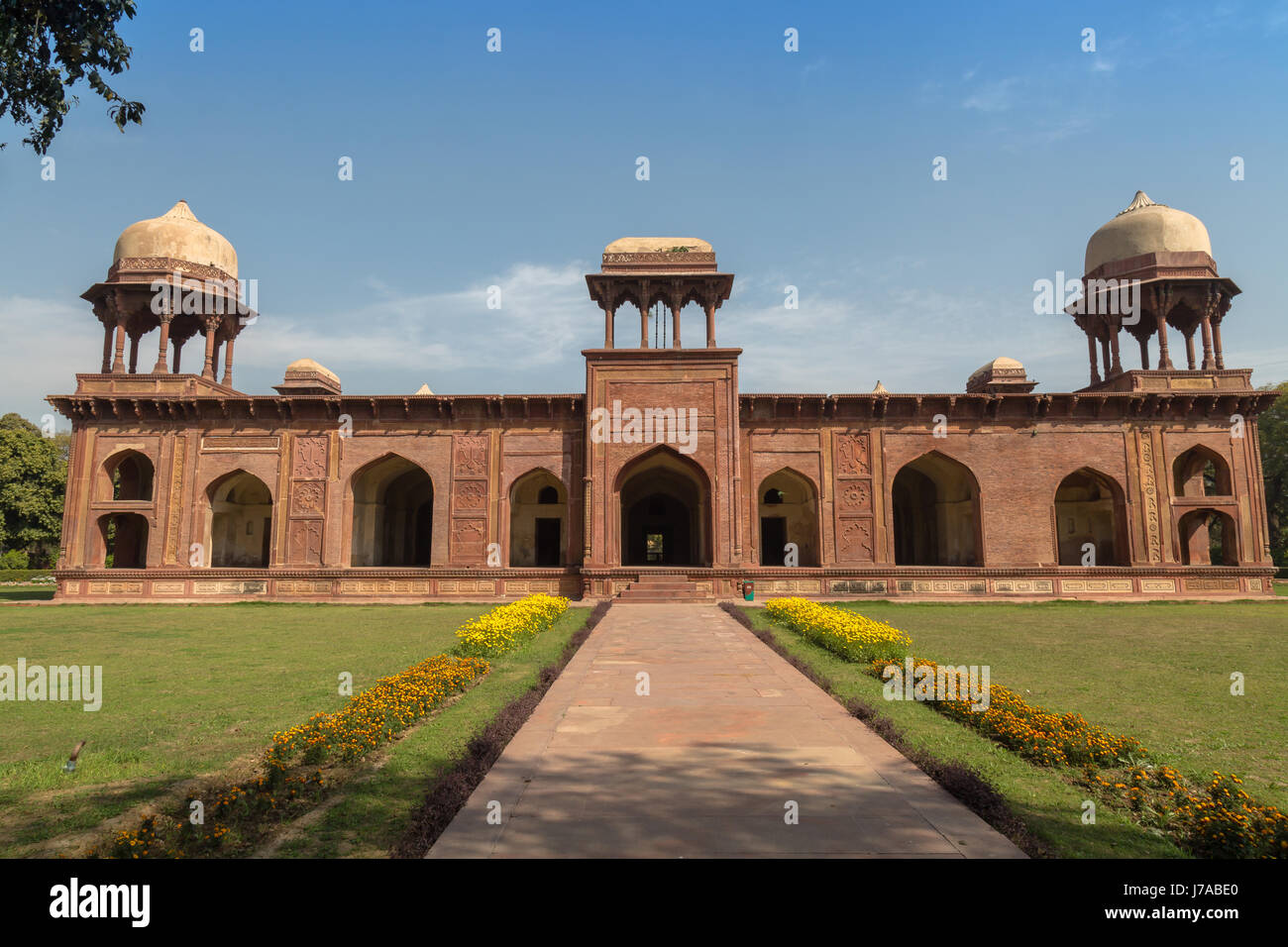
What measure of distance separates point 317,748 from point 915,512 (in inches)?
994

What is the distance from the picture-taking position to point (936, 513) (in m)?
25.4

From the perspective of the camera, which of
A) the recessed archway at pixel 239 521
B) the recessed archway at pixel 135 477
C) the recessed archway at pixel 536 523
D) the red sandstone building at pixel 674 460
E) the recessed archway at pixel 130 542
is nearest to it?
the red sandstone building at pixel 674 460

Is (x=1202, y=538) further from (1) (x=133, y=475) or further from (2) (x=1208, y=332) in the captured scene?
(1) (x=133, y=475)

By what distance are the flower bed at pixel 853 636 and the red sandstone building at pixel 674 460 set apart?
8558 mm

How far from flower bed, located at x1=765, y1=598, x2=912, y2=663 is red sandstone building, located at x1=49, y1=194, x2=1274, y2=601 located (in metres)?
8.56

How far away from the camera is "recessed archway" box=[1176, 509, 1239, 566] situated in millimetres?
21812

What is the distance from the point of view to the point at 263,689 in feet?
25.7

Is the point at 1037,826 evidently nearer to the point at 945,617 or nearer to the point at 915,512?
the point at 945,617

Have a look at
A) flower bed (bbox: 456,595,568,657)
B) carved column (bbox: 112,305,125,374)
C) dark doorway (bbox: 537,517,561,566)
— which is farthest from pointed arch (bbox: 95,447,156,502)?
flower bed (bbox: 456,595,568,657)

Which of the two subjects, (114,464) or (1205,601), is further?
(114,464)

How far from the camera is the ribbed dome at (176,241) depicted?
77.0 ft

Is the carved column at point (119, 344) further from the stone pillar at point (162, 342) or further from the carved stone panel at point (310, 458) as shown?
the carved stone panel at point (310, 458)

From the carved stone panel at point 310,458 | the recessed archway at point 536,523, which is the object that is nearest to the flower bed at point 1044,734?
the recessed archway at point 536,523
